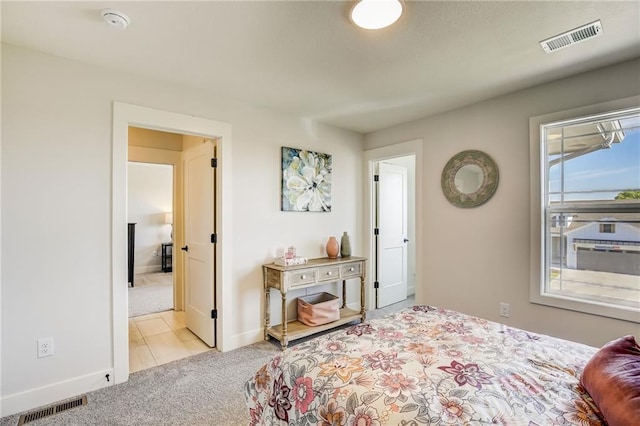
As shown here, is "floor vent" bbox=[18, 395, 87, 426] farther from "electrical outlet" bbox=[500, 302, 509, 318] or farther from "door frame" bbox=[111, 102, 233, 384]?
"electrical outlet" bbox=[500, 302, 509, 318]

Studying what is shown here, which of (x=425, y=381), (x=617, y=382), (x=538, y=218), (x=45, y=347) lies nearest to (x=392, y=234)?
(x=538, y=218)

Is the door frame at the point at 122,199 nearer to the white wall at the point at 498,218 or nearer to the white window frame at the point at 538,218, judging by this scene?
the white wall at the point at 498,218

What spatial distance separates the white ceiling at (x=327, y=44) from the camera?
1653 millimetres

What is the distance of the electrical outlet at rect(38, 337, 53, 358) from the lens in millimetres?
2061

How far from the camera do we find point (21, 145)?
6.56 ft

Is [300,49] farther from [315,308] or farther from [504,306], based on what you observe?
[504,306]

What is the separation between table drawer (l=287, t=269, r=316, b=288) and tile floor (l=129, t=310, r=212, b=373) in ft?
3.44

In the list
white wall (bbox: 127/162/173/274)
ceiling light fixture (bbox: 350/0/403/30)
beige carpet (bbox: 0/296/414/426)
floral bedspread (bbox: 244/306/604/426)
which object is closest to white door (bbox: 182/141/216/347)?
beige carpet (bbox: 0/296/414/426)

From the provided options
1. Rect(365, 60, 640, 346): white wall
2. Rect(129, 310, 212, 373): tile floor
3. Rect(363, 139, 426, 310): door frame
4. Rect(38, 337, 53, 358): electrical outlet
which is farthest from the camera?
Rect(363, 139, 426, 310): door frame

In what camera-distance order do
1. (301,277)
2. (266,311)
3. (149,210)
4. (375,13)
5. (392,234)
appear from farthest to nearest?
(149,210) < (392,234) < (266,311) < (301,277) < (375,13)

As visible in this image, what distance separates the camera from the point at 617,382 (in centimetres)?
96

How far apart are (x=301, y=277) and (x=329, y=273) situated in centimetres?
37

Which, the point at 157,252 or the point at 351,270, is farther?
the point at 157,252

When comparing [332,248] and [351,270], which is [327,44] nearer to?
[332,248]
